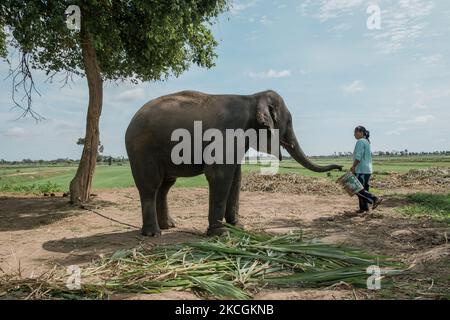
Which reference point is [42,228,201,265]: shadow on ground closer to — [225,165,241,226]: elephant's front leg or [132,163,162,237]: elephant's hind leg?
[132,163,162,237]: elephant's hind leg

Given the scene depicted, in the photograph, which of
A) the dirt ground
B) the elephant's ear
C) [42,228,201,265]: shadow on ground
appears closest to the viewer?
the dirt ground

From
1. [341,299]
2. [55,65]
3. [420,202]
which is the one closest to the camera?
[341,299]

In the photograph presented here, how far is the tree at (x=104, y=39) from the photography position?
33.8 ft

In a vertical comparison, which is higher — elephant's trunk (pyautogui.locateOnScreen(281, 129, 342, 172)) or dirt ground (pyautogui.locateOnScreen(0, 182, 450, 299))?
elephant's trunk (pyautogui.locateOnScreen(281, 129, 342, 172))

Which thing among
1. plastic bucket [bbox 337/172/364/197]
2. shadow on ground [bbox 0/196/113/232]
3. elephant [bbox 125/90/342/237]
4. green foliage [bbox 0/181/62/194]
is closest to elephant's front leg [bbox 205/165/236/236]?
elephant [bbox 125/90/342/237]

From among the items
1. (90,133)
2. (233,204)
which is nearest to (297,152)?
(233,204)

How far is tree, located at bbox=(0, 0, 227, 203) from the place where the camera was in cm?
1030

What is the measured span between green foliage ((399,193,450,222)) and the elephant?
14.0ft

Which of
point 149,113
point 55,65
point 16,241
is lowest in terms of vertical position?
point 16,241
